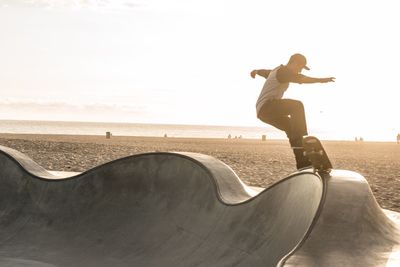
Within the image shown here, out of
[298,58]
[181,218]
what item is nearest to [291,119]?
[298,58]

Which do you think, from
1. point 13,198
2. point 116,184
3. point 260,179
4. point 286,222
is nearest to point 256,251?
point 286,222

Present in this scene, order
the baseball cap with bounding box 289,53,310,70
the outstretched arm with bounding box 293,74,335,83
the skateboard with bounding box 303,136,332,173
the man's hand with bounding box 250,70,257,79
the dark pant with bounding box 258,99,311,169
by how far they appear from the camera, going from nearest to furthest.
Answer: the skateboard with bounding box 303,136,332,173 → the outstretched arm with bounding box 293,74,335,83 → the baseball cap with bounding box 289,53,310,70 → the dark pant with bounding box 258,99,311,169 → the man's hand with bounding box 250,70,257,79

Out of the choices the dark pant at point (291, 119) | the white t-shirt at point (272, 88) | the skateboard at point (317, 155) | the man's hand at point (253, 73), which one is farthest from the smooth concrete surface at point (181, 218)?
the man's hand at point (253, 73)

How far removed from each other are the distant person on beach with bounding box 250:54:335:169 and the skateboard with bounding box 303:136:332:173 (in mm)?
1239

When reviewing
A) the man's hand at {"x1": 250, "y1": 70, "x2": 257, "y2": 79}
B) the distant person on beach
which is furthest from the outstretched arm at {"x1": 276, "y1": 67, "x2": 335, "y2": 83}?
the man's hand at {"x1": 250, "y1": 70, "x2": 257, "y2": 79}

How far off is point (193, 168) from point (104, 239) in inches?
60.4

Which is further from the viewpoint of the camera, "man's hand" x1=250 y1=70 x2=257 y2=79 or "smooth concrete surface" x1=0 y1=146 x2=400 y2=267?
"man's hand" x1=250 y1=70 x2=257 y2=79

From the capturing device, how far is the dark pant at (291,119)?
7645mm

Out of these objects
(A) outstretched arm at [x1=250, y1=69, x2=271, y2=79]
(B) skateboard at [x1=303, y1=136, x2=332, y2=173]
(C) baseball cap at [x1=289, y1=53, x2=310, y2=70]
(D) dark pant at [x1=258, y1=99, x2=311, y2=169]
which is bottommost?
(B) skateboard at [x1=303, y1=136, x2=332, y2=173]

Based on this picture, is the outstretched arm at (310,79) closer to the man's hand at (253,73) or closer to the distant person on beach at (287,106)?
the distant person on beach at (287,106)

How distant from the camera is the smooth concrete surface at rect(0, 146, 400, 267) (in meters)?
4.94

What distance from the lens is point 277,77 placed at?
7582 millimetres

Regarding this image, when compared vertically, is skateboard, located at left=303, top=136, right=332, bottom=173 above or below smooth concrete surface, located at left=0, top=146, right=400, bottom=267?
above

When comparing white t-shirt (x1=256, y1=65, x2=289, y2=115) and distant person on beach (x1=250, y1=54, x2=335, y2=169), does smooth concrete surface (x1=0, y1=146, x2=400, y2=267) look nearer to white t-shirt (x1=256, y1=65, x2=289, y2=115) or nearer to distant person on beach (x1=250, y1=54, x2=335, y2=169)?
distant person on beach (x1=250, y1=54, x2=335, y2=169)
